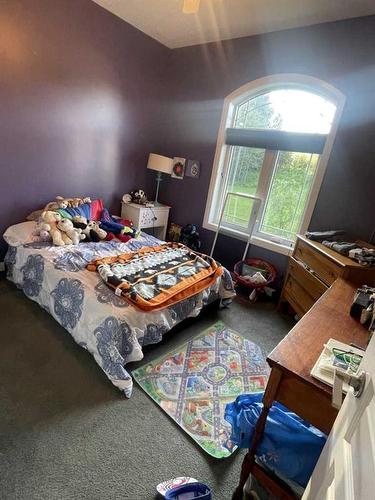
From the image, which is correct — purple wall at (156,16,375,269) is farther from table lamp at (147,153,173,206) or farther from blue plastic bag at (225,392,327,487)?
blue plastic bag at (225,392,327,487)

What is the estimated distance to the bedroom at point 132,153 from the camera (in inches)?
52.1

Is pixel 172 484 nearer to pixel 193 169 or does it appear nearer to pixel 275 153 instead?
pixel 275 153

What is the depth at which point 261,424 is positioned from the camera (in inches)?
41.4

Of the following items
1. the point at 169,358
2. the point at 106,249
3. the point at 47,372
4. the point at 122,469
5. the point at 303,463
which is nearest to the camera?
the point at 303,463

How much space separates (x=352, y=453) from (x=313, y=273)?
6.45 feet

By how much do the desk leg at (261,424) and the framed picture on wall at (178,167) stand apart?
3190 millimetres

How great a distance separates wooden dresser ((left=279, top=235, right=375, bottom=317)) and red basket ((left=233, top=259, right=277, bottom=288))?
28cm

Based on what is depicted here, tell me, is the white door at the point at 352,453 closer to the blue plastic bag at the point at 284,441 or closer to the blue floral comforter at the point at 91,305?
the blue plastic bag at the point at 284,441

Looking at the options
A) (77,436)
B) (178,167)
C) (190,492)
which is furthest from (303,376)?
(178,167)

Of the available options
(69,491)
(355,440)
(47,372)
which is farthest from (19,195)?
(355,440)

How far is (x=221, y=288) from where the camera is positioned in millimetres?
2600

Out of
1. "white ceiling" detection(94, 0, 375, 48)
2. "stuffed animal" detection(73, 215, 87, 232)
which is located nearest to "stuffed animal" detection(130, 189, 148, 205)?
"stuffed animal" detection(73, 215, 87, 232)

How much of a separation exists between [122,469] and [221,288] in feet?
5.33

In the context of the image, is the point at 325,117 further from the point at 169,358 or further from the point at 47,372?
the point at 47,372
